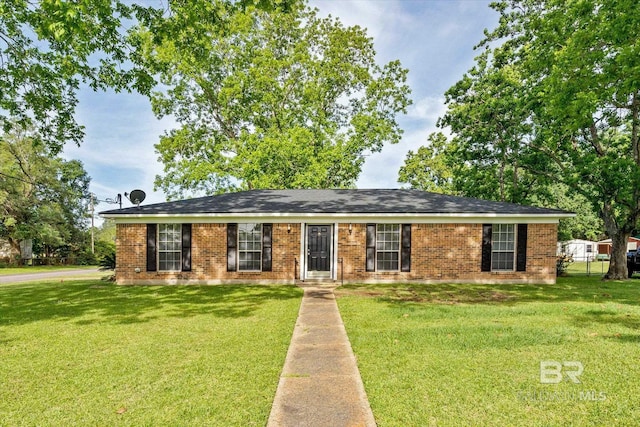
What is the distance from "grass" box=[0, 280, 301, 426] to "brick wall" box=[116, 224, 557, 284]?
3.55 meters

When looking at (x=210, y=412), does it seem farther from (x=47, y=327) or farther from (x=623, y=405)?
(x=47, y=327)

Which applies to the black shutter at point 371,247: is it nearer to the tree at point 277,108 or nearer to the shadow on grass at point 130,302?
the shadow on grass at point 130,302

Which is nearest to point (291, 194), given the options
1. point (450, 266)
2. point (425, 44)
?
point (450, 266)

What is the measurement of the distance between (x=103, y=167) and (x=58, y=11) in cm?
3729

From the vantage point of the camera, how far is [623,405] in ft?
11.5

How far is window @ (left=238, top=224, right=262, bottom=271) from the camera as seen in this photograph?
13.0m

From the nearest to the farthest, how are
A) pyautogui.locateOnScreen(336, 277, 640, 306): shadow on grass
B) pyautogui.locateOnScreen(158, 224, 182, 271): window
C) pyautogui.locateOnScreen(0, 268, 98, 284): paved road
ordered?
pyautogui.locateOnScreen(336, 277, 640, 306): shadow on grass
pyautogui.locateOnScreen(158, 224, 182, 271): window
pyautogui.locateOnScreen(0, 268, 98, 284): paved road

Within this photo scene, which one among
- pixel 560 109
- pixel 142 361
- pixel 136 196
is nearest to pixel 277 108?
pixel 136 196

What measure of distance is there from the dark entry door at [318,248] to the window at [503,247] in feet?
21.7

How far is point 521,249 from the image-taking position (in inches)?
504

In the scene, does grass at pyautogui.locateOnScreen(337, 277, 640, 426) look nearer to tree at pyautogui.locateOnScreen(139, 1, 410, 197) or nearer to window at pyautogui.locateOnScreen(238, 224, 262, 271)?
window at pyautogui.locateOnScreen(238, 224, 262, 271)

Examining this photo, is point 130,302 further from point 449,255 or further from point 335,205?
point 449,255

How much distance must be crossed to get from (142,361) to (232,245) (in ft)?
26.7

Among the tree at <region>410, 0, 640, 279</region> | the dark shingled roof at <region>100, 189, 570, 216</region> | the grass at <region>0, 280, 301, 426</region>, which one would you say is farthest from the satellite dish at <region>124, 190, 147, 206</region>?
the tree at <region>410, 0, 640, 279</region>
